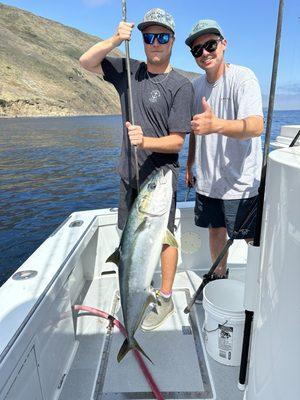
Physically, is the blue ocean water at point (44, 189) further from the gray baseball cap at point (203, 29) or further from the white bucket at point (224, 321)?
the white bucket at point (224, 321)

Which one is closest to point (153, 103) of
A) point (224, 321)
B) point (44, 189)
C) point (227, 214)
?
point (227, 214)

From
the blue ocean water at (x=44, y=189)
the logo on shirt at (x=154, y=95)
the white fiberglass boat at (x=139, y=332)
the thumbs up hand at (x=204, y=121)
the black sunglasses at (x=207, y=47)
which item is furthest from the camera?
the blue ocean water at (x=44, y=189)

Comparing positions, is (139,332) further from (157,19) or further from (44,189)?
(44,189)

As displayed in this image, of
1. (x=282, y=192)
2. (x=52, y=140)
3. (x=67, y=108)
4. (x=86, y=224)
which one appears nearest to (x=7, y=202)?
(x=86, y=224)

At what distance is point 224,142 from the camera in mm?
2779

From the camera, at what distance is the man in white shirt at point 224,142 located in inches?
98.5

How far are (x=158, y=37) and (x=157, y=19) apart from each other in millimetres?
118

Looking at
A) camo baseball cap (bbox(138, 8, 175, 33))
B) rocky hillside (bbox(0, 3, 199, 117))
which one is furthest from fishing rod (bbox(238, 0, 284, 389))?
rocky hillside (bbox(0, 3, 199, 117))

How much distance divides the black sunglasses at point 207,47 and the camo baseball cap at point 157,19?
0.22 m

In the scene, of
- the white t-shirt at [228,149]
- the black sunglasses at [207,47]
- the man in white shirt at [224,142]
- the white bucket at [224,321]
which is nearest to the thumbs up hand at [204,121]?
the man in white shirt at [224,142]

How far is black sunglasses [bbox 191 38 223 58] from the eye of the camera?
2.55 meters

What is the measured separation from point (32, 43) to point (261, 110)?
12578cm

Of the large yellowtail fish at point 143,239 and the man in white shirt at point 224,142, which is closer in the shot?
the large yellowtail fish at point 143,239

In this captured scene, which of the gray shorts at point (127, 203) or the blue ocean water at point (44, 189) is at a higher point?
the gray shorts at point (127, 203)
